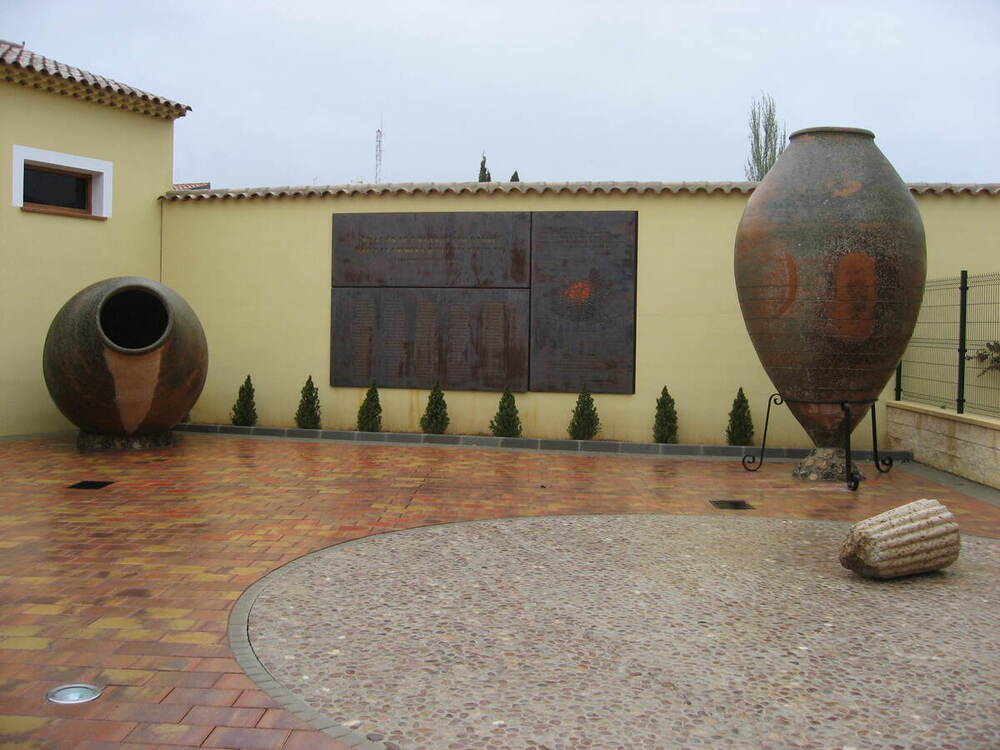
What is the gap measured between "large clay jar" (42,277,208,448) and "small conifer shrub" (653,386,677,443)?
531 cm

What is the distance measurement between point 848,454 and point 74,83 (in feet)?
32.2

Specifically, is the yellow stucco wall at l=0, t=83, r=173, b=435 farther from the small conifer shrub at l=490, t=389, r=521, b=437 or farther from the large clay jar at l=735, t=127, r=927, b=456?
the large clay jar at l=735, t=127, r=927, b=456

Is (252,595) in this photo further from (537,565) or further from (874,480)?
(874,480)

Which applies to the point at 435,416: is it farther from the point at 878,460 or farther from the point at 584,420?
the point at 878,460

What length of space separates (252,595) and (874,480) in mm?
6432

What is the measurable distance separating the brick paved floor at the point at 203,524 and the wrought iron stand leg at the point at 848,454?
14 centimetres

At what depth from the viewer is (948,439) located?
9141mm

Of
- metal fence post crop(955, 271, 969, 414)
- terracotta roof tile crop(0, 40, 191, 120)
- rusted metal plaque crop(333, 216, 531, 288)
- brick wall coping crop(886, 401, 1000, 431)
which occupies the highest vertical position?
terracotta roof tile crop(0, 40, 191, 120)

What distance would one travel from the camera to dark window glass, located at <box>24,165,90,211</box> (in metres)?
11.1

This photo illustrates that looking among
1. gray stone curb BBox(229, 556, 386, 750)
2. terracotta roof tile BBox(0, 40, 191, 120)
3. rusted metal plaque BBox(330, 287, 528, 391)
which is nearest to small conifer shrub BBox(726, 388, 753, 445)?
rusted metal plaque BBox(330, 287, 528, 391)

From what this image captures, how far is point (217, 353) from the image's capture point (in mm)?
12367

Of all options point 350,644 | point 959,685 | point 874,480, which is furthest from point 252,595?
point 874,480

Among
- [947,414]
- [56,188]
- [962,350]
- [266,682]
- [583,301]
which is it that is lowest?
[266,682]

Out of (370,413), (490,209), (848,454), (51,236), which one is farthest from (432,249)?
(848,454)
